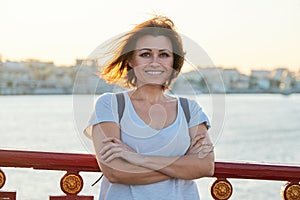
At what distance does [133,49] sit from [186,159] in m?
0.51

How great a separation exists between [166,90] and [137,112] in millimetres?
189

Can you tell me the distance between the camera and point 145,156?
2.93 m

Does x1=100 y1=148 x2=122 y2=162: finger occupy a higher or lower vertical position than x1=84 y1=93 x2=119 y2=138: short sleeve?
lower

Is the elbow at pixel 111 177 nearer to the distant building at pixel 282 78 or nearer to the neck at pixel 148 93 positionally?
the neck at pixel 148 93

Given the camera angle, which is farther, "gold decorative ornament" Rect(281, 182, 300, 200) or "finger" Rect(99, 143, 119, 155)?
"gold decorative ornament" Rect(281, 182, 300, 200)

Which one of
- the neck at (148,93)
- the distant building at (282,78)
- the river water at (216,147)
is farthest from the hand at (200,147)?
the distant building at (282,78)

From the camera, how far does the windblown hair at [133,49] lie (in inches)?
119

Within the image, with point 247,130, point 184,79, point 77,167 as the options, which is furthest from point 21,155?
point 247,130

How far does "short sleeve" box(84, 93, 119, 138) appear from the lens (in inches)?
116

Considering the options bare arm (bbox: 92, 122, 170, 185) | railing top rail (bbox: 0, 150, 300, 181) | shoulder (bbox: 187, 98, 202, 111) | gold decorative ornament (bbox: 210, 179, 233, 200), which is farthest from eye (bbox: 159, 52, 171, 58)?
gold decorative ornament (bbox: 210, 179, 233, 200)

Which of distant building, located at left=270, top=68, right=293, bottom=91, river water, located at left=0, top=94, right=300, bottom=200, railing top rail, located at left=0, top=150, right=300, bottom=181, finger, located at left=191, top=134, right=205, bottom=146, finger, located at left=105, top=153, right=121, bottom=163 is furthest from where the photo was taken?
→ distant building, located at left=270, top=68, right=293, bottom=91

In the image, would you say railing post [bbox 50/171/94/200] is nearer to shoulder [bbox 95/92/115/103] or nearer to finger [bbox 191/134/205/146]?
shoulder [bbox 95/92/115/103]

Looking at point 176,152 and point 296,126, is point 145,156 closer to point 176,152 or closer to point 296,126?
point 176,152

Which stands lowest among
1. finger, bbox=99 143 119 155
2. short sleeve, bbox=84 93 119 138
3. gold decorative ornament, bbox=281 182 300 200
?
gold decorative ornament, bbox=281 182 300 200
